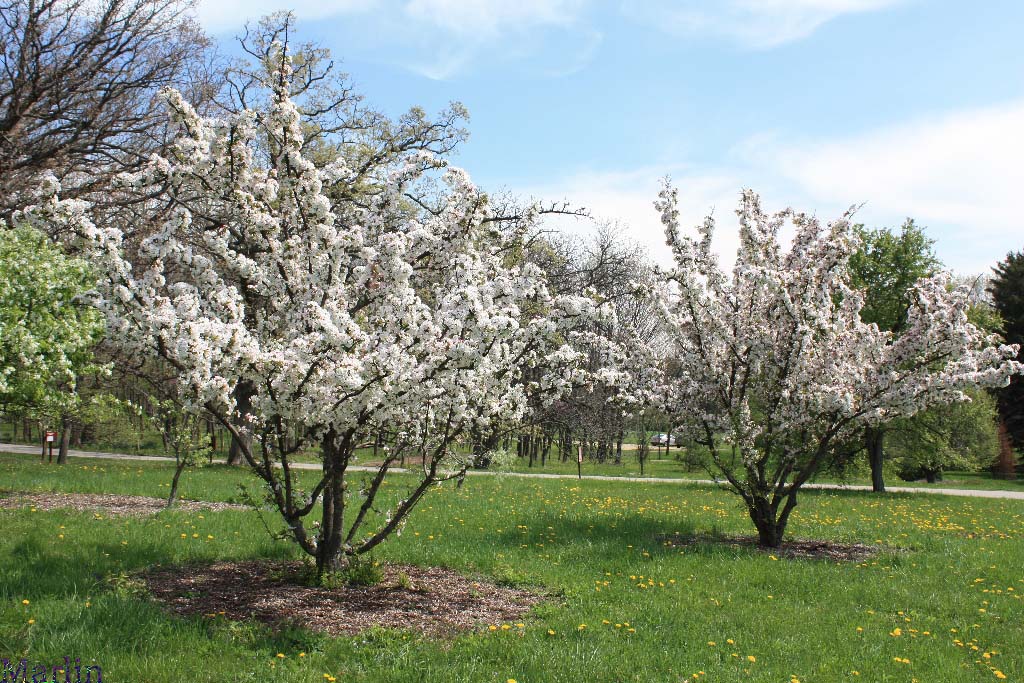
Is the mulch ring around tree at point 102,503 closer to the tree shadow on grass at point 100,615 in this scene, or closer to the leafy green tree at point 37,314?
the leafy green tree at point 37,314

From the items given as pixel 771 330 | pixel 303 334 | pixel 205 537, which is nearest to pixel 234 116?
pixel 303 334

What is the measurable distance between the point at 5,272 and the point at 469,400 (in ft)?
17.1

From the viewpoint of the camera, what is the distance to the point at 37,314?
783 cm

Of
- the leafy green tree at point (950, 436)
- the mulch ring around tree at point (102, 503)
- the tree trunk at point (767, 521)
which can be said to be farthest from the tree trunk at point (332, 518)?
the leafy green tree at point (950, 436)

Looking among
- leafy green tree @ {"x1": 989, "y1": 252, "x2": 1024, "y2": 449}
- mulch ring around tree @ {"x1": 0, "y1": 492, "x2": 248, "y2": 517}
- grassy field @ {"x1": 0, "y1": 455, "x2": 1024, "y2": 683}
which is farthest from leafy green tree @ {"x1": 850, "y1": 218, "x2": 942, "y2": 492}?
mulch ring around tree @ {"x1": 0, "y1": 492, "x2": 248, "y2": 517}

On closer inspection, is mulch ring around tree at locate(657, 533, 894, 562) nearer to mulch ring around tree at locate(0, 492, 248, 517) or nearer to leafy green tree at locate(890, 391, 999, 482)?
mulch ring around tree at locate(0, 492, 248, 517)

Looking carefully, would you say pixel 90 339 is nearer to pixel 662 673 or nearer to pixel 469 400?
pixel 469 400

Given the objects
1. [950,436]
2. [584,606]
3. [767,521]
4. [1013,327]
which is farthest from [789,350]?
[1013,327]

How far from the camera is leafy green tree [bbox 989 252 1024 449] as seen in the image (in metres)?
36.0

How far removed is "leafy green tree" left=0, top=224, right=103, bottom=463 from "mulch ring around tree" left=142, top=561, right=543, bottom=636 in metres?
2.78

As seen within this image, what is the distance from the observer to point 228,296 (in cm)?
598

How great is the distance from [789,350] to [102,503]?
1068 cm

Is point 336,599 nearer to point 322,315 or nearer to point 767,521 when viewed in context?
point 322,315

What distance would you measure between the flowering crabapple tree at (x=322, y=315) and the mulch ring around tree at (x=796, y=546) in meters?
4.27
